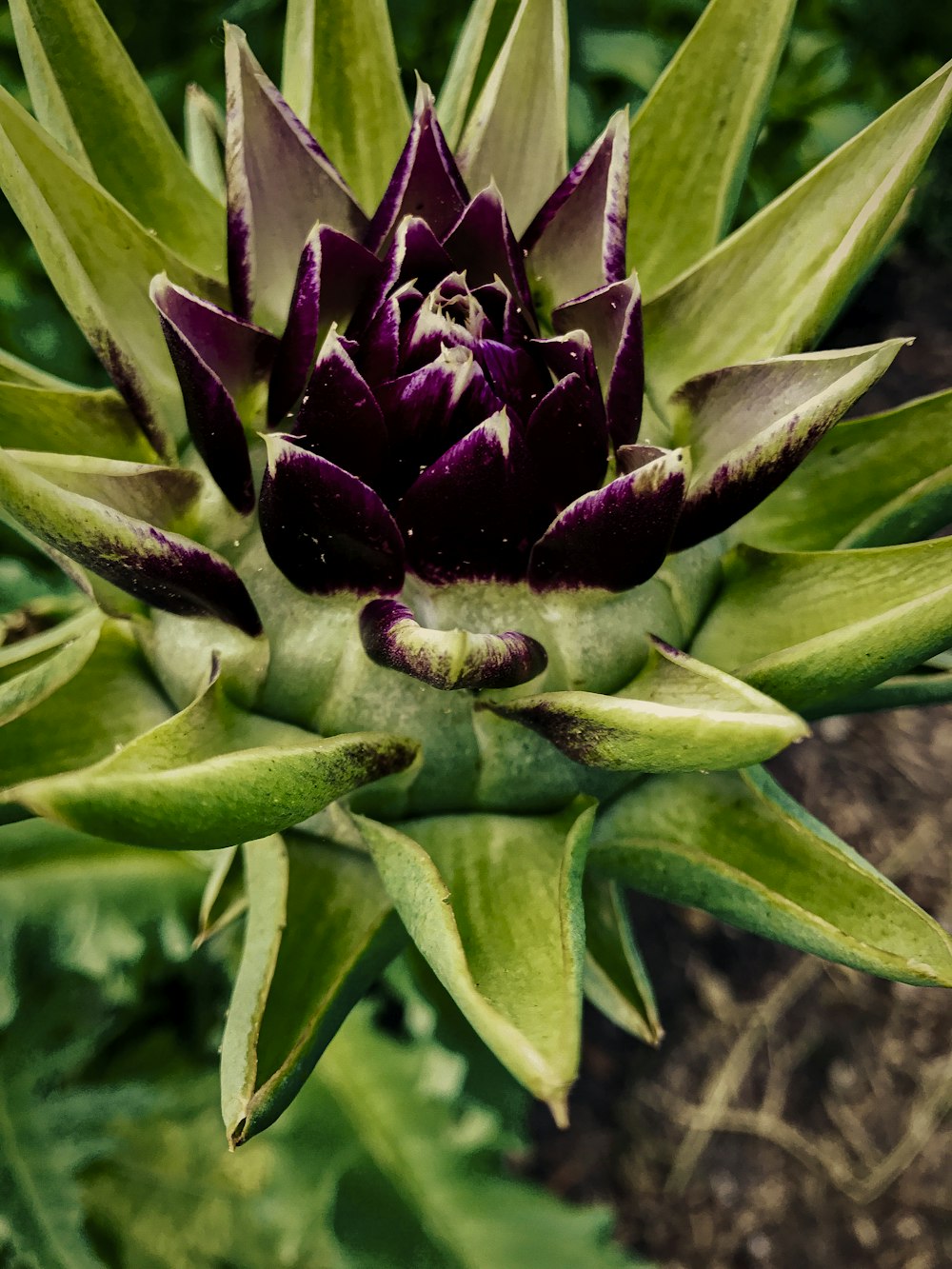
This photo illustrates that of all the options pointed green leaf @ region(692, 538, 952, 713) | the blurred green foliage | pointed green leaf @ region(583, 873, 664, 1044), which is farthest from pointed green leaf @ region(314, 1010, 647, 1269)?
the blurred green foliage

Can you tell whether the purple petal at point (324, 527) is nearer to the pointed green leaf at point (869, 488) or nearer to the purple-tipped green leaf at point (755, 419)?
the purple-tipped green leaf at point (755, 419)

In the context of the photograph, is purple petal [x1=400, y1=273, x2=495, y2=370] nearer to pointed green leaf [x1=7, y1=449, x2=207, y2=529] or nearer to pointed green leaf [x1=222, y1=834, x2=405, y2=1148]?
pointed green leaf [x1=7, y1=449, x2=207, y2=529]

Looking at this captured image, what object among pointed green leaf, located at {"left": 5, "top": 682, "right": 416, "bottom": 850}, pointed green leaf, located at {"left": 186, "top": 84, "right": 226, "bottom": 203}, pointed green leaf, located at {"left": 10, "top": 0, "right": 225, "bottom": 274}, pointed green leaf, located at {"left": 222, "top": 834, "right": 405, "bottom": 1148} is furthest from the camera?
pointed green leaf, located at {"left": 186, "top": 84, "right": 226, "bottom": 203}

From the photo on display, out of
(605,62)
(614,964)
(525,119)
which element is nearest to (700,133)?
(525,119)

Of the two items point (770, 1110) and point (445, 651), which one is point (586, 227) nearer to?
point (445, 651)

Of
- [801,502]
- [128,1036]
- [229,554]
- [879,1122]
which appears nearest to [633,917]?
[879,1122]

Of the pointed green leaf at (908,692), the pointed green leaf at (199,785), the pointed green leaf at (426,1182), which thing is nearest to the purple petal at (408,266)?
the pointed green leaf at (199,785)
